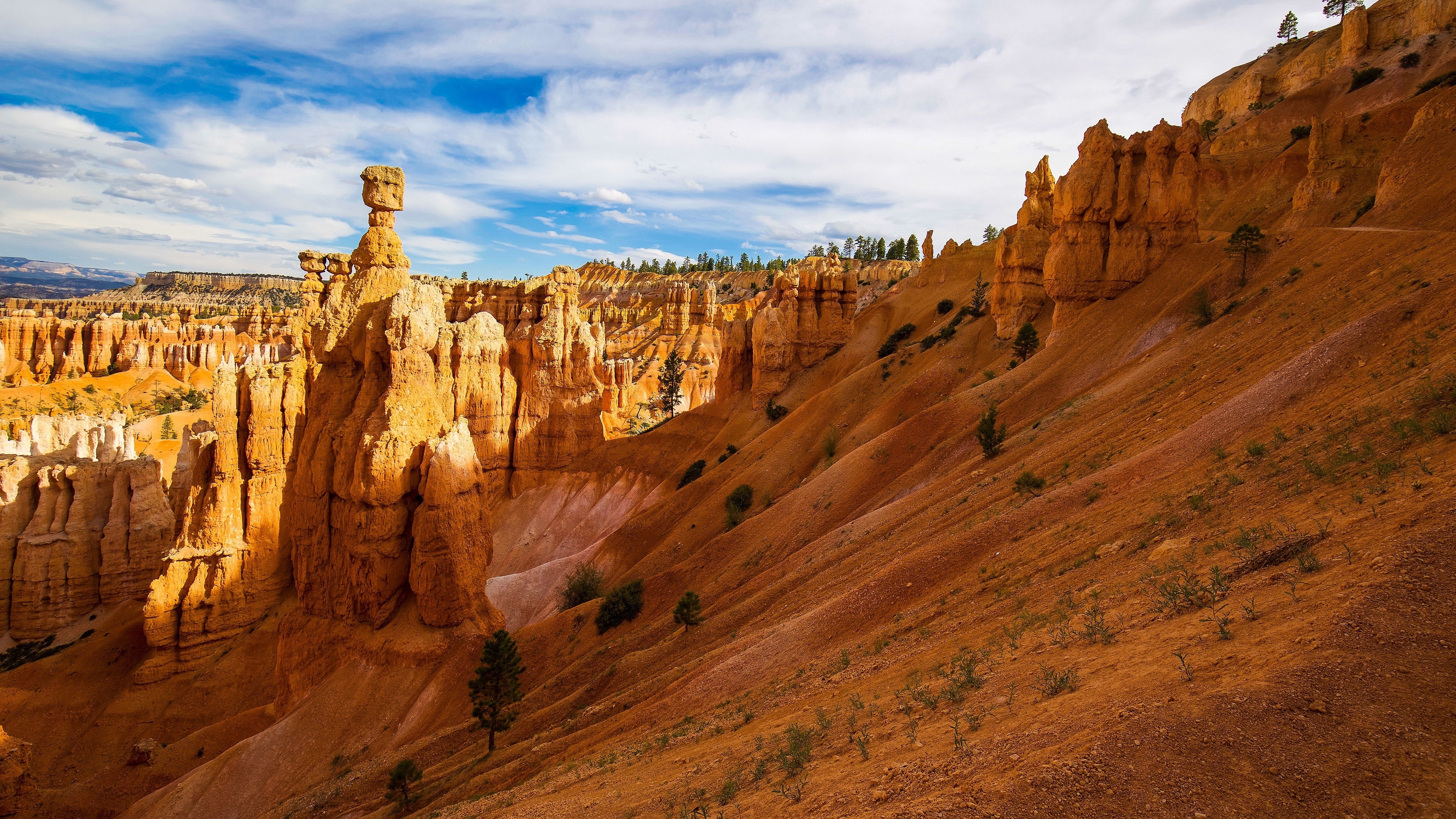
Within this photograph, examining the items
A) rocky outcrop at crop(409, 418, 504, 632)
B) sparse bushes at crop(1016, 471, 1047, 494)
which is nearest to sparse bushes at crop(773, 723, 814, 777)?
sparse bushes at crop(1016, 471, 1047, 494)

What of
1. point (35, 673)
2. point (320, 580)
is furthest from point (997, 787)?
point (35, 673)

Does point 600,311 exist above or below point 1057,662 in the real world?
above

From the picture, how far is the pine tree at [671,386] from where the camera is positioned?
7250 centimetres

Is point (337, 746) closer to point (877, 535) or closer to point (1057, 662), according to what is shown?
point (877, 535)

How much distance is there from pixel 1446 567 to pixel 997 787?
5229mm

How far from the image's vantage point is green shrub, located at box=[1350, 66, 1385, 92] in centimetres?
5269

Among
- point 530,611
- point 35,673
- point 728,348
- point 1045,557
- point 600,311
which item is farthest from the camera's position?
point 600,311

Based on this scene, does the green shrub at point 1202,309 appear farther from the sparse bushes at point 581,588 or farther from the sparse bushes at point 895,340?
the sparse bushes at point 581,588

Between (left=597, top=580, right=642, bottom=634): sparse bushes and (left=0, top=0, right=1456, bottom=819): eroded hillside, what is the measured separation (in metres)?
1.04

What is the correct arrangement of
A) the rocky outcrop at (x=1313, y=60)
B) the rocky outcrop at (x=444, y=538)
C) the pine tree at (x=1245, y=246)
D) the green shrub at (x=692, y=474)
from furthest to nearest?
the rocky outcrop at (x=1313, y=60) → the green shrub at (x=692, y=474) → the pine tree at (x=1245, y=246) → the rocky outcrop at (x=444, y=538)

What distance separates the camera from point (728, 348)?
58.1 metres

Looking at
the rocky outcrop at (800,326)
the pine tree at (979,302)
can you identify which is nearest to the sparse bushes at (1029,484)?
the pine tree at (979,302)

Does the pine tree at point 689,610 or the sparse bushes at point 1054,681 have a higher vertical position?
the sparse bushes at point 1054,681

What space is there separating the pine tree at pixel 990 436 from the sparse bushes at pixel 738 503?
13.7m
